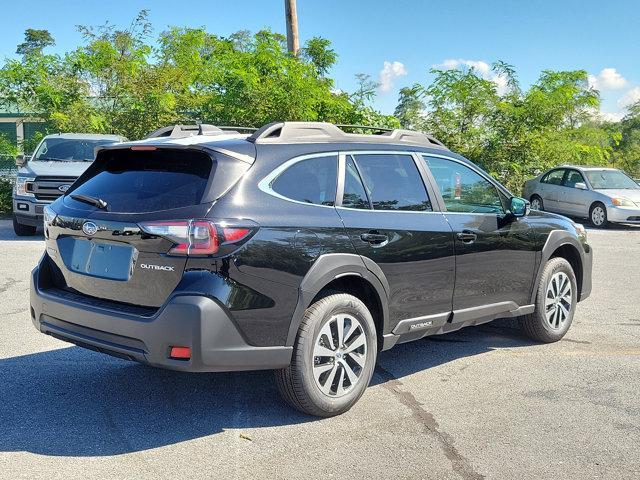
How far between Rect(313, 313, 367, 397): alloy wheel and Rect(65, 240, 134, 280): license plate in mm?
1214

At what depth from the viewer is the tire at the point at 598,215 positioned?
1748cm

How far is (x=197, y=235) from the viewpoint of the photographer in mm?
3889

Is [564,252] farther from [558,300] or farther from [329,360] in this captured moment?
[329,360]

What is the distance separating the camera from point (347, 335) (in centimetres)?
450

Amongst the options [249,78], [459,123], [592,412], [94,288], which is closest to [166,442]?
[94,288]

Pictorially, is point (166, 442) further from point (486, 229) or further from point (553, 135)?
point (553, 135)

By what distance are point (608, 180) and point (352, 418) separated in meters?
15.9

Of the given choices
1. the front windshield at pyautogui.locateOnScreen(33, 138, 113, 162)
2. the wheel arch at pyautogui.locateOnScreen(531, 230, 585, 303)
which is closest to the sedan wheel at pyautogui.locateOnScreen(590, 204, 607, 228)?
the front windshield at pyautogui.locateOnScreen(33, 138, 113, 162)

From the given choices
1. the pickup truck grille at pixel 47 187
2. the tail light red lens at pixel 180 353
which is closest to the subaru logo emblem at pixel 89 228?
the tail light red lens at pixel 180 353

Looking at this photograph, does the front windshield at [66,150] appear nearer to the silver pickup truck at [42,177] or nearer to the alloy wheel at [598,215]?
the silver pickup truck at [42,177]


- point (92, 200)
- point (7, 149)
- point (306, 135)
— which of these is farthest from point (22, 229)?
point (306, 135)

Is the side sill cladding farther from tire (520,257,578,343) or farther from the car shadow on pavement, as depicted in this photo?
tire (520,257,578,343)

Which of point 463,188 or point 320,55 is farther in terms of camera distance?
point 320,55

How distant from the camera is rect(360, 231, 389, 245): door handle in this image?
→ 15.1 ft
